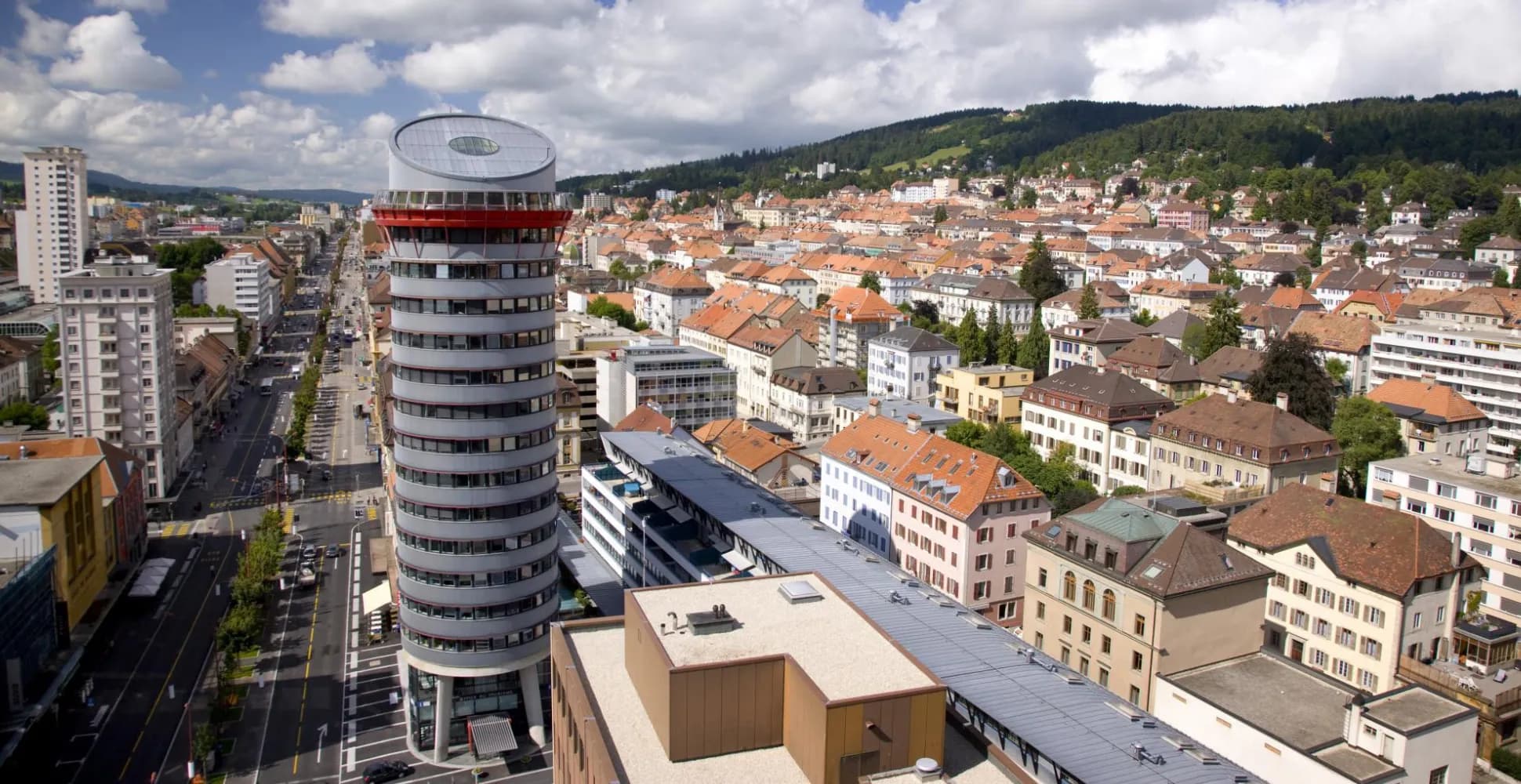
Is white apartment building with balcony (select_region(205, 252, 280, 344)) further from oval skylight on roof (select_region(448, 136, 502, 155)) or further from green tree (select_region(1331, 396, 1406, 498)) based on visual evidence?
green tree (select_region(1331, 396, 1406, 498))

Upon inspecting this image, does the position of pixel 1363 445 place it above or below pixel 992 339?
below

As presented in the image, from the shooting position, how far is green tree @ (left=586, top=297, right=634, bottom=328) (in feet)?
473

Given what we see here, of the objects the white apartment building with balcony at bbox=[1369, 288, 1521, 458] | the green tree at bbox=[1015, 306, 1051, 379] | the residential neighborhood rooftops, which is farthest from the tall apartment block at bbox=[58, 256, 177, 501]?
the white apartment building with balcony at bbox=[1369, 288, 1521, 458]

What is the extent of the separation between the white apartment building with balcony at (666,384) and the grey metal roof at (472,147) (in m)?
47.4

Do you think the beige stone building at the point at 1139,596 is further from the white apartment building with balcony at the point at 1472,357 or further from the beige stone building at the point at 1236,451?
the white apartment building with balcony at the point at 1472,357

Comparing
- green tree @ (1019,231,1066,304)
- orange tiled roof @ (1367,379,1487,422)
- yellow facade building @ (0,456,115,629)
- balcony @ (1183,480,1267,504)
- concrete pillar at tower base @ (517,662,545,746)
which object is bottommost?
concrete pillar at tower base @ (517,662,545,746)

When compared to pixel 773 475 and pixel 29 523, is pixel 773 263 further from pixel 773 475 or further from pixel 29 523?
pixel 29 523

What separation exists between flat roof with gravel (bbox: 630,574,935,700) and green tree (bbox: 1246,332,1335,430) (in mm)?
59782

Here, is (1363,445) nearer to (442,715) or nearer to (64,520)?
(442,715)

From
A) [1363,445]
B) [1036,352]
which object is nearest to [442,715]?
[1363,445]

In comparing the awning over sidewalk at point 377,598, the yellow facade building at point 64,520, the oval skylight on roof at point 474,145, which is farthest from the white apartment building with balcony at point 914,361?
the yellow facade building at point 64,520

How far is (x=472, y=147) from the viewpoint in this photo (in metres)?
46.4

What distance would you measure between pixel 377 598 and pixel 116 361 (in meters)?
37.0

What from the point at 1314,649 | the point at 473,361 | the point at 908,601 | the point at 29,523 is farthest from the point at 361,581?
the point at 1314,649
